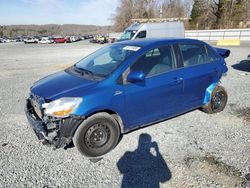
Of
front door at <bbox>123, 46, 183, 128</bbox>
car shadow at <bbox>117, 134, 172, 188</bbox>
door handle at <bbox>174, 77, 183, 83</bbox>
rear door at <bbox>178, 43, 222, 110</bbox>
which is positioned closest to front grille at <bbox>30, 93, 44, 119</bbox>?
front door at <bbox>123, 46, 183, 128</bbox>

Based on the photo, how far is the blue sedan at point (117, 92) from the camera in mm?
3318

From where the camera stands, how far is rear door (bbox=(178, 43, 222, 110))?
4355 millimetres

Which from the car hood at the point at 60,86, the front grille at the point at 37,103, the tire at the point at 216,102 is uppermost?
the car hood at the point at 60,86

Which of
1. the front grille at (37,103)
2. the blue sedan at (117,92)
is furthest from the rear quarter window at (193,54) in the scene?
the front grille at (37,103)

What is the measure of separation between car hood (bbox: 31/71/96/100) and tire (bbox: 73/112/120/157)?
508 millimetres

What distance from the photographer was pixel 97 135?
3566mm

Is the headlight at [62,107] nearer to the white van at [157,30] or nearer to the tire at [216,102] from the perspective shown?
the tire at [216,102]

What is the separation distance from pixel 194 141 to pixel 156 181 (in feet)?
4.30

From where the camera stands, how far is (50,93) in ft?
11.4

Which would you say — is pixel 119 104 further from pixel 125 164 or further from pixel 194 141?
pixel 194 141

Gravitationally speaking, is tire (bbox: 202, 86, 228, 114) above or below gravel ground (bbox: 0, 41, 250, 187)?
above

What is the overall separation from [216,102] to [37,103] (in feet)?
12.2

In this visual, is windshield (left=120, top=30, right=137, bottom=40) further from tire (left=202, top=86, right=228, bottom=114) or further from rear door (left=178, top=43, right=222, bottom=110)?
rear door (left=178, top=43, right=222, bottom=110)

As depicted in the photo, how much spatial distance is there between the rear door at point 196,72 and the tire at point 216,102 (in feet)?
0.81
